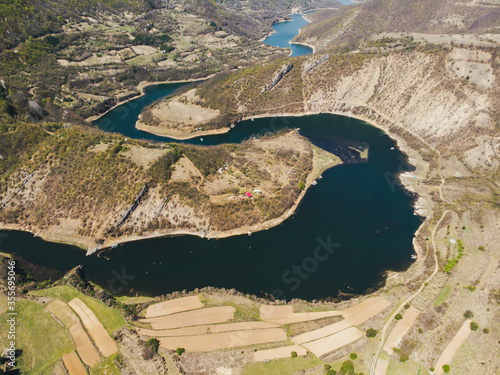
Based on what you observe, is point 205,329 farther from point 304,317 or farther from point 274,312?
point 304,317

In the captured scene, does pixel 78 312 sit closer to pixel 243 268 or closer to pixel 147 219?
pixel 147 219

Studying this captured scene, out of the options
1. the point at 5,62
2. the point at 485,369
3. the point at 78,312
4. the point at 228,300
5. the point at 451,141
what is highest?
the point at 451,141

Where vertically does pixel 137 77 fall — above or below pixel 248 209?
above

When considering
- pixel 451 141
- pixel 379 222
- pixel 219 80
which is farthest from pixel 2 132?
pixel 451 141

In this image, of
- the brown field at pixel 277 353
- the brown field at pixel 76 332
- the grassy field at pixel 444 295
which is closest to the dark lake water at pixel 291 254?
the brown field at pixel 76 332

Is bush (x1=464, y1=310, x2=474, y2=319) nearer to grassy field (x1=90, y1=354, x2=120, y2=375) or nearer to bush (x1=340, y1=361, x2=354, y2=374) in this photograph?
bush (x1=340, y1=361, x2=354, y2=374)

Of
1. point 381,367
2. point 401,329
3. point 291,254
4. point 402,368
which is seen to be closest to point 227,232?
point 291,254

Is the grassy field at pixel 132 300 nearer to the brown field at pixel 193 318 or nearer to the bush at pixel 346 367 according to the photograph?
the brown field at pixel 193 318
